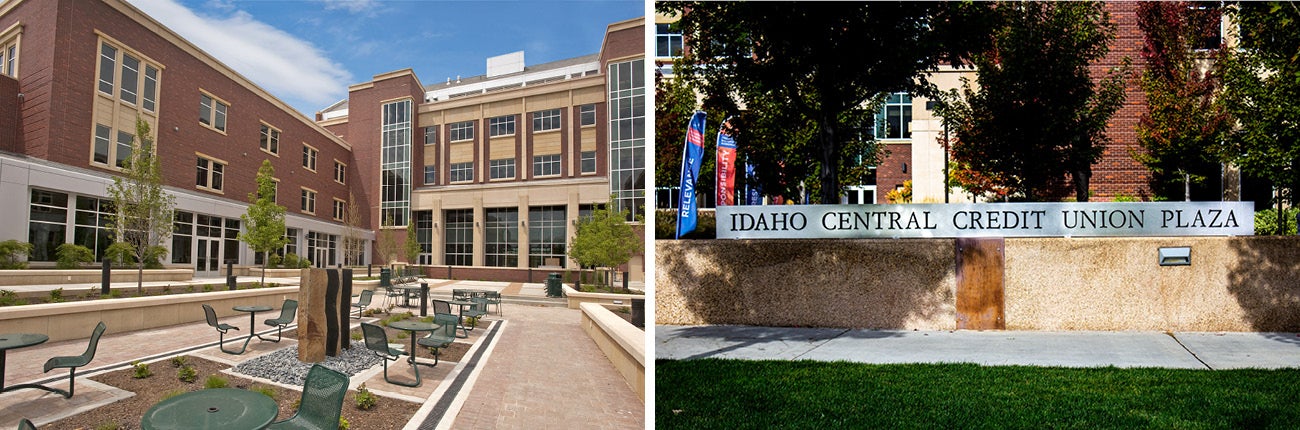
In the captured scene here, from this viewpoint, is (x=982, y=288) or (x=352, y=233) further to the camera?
(x=982, y=288)

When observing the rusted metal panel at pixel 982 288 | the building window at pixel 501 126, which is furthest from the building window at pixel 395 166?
the rusted metal panel at pixel 982 288

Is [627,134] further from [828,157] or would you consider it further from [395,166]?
[828,157]

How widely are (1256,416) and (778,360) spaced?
3758 mm

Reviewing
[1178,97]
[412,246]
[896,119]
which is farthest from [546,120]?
[896,119]

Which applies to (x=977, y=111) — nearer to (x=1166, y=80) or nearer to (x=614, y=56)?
(x=1166, y=80)

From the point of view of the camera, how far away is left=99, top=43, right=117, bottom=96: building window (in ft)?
10.2

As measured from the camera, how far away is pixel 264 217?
348cm

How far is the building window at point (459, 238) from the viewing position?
12.9ft

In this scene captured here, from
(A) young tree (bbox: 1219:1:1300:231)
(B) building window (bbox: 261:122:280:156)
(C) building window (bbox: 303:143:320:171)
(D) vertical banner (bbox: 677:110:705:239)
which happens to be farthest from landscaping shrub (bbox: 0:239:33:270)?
(A) young tree (bbox: 1219:1:1300:231)

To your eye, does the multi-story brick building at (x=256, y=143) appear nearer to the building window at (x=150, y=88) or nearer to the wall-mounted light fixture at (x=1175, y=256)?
the building window at (x=150, y=88)

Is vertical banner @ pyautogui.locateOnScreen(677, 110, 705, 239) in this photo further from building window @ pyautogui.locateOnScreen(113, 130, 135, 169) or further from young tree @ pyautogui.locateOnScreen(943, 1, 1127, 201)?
young tree @ pyautogui.locateOnScreen(943, 1, 1127, 201)

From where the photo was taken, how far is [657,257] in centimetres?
951

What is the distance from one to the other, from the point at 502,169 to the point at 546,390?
4.78ft

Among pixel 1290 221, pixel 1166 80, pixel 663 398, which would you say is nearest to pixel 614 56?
pixel 663 398
